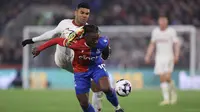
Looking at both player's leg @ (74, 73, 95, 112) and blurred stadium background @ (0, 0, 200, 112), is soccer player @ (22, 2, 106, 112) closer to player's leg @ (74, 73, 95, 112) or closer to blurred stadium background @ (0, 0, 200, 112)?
player's leg @ (74, 73, 95, 112)

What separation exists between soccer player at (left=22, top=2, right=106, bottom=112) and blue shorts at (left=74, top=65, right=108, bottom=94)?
92 centimetres

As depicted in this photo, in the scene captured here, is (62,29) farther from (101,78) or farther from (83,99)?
(83,99)

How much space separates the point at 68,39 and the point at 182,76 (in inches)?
605

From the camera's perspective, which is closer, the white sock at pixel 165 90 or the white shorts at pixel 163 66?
the white sock at pixel 165 90

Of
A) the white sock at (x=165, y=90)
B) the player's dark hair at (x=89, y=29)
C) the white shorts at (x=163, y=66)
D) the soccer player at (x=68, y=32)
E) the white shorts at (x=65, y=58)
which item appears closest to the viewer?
the player's dark hair at (x=89, y=29)

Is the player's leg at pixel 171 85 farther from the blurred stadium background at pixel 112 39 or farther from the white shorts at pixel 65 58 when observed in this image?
the white shorts at pixel 65 58

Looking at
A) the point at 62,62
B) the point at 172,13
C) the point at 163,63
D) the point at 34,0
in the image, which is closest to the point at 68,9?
the point at 34,0

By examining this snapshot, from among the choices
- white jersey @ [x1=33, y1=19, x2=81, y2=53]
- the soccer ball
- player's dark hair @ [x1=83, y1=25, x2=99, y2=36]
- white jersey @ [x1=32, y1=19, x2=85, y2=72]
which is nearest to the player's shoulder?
player's dark hair @ [x1=83, y1=25, x2=99, y2=36]

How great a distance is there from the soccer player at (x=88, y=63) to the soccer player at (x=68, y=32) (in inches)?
22.3

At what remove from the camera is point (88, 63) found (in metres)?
9.62

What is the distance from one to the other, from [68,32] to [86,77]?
119 centimetres

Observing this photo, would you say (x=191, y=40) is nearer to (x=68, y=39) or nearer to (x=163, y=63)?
(x=163, y=63)

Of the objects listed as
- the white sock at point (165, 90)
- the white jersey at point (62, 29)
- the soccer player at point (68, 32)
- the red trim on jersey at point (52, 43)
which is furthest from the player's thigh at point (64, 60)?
the white sock at point (165, 90)

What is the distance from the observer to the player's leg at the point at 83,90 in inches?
374
